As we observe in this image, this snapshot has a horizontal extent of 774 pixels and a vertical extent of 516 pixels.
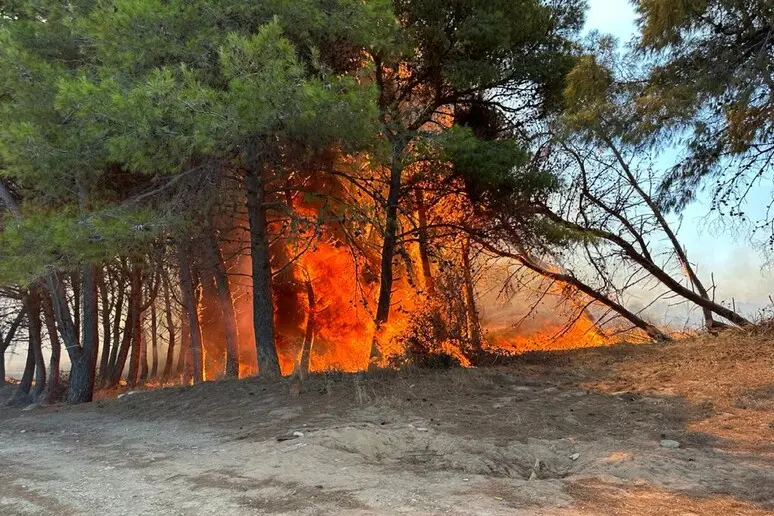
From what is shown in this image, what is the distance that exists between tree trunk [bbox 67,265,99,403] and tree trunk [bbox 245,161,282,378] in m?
4.47

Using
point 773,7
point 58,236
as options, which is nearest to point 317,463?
point 58,236

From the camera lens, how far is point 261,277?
34.4 feet

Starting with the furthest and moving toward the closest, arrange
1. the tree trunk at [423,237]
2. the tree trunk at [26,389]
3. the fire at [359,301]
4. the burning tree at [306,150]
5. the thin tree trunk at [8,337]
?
the thin tree trunk at [8,337] < the tree trunk at [26,389] < the tree trunk at [423,237] < the fire at [359,301] < the burning tree at [306,150]

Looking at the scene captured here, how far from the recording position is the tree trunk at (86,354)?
12805mm

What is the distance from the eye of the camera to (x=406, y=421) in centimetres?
695

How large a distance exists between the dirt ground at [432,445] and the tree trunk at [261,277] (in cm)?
66

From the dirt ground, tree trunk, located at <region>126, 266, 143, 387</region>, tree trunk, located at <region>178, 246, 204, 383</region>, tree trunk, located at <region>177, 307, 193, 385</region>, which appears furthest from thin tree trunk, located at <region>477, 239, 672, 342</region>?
tree trunk, located at <region>177, 307, 193, 385</region>

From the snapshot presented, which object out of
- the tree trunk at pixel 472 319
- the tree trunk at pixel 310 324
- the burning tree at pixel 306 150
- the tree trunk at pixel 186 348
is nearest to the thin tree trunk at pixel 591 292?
the burning tree at pixel 306 150

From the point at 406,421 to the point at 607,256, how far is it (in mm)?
8043

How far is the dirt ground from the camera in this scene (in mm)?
4332

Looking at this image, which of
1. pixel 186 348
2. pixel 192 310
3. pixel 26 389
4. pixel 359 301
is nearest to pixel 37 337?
pixel 26 389

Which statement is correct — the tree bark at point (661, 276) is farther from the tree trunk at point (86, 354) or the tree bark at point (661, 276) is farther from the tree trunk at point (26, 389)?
the tree trunk at point (26, 389)

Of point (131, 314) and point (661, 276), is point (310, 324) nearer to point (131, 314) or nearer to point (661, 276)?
point (131, 314)

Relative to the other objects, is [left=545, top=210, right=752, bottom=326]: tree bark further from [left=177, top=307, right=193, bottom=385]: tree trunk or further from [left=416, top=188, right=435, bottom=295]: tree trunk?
[left=177, top=307, right=193, bottom=385]: tree trunk
